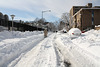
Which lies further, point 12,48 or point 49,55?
point 12,48

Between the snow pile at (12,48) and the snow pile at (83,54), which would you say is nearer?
the snow pile at (83,54)

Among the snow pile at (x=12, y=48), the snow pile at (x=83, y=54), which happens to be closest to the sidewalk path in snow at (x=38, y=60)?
the snow pile at (x=12, y=48)

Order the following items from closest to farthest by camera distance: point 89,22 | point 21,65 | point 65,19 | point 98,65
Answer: point 98,65, point 21,65, point 89,22, point 65,19

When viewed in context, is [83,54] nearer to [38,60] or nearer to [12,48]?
[38,60]

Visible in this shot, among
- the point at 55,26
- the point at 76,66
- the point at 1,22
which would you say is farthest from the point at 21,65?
the point at 55,26

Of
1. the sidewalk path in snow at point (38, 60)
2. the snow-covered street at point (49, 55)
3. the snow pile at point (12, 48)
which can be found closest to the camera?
the sidewalk path in snow at point (38, 60)

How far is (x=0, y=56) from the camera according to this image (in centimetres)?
548

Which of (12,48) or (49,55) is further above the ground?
(12,48)

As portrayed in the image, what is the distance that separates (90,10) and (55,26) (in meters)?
76.8

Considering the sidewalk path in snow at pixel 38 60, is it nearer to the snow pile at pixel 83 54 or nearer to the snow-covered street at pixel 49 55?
the snow-covered street at pixel 49 55

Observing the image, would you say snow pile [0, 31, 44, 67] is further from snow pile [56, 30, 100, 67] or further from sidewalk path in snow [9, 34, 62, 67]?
snow pile [56, 30, 100, 67]

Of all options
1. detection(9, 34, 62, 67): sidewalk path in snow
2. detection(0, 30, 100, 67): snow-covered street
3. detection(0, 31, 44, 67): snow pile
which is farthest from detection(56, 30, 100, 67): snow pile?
detection(0, 31, 44, 67): snow pile

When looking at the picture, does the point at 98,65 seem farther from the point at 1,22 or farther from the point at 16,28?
the point at 16,28

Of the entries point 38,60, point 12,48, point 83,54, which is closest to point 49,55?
point 38,60
